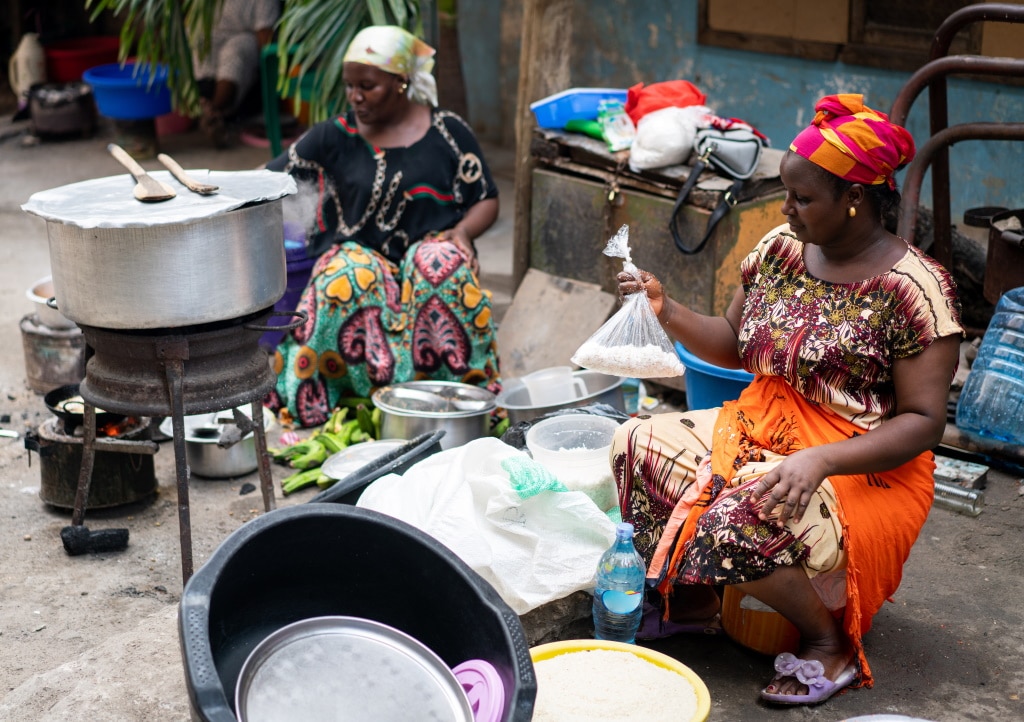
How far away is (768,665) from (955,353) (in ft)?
3.32

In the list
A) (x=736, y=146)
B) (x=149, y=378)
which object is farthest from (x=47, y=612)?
(x=736, y=146)

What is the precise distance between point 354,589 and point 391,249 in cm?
277

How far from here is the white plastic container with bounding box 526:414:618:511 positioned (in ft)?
11.9

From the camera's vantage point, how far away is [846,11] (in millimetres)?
6297

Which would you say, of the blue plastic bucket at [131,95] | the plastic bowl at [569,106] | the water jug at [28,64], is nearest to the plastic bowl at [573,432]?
the plastic bowl at [569,106]

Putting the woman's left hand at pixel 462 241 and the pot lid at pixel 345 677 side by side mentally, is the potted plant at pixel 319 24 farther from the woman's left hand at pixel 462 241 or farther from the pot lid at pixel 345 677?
the pot lid at pixel 345 677

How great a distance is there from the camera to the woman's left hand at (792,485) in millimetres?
2760

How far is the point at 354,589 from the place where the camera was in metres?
2.64

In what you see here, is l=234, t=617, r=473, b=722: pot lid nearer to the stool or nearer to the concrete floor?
the concrete floor

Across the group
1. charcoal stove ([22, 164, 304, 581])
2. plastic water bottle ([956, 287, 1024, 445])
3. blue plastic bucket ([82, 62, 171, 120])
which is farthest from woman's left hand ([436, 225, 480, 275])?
blue plastic bucket ([82, 62, 171, 120])

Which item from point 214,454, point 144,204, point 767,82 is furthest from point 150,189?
point 767,82

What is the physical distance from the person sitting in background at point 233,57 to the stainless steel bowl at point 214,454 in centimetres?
573

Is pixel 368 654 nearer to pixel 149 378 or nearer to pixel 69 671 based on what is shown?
pixel 69 671

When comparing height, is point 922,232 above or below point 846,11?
below
